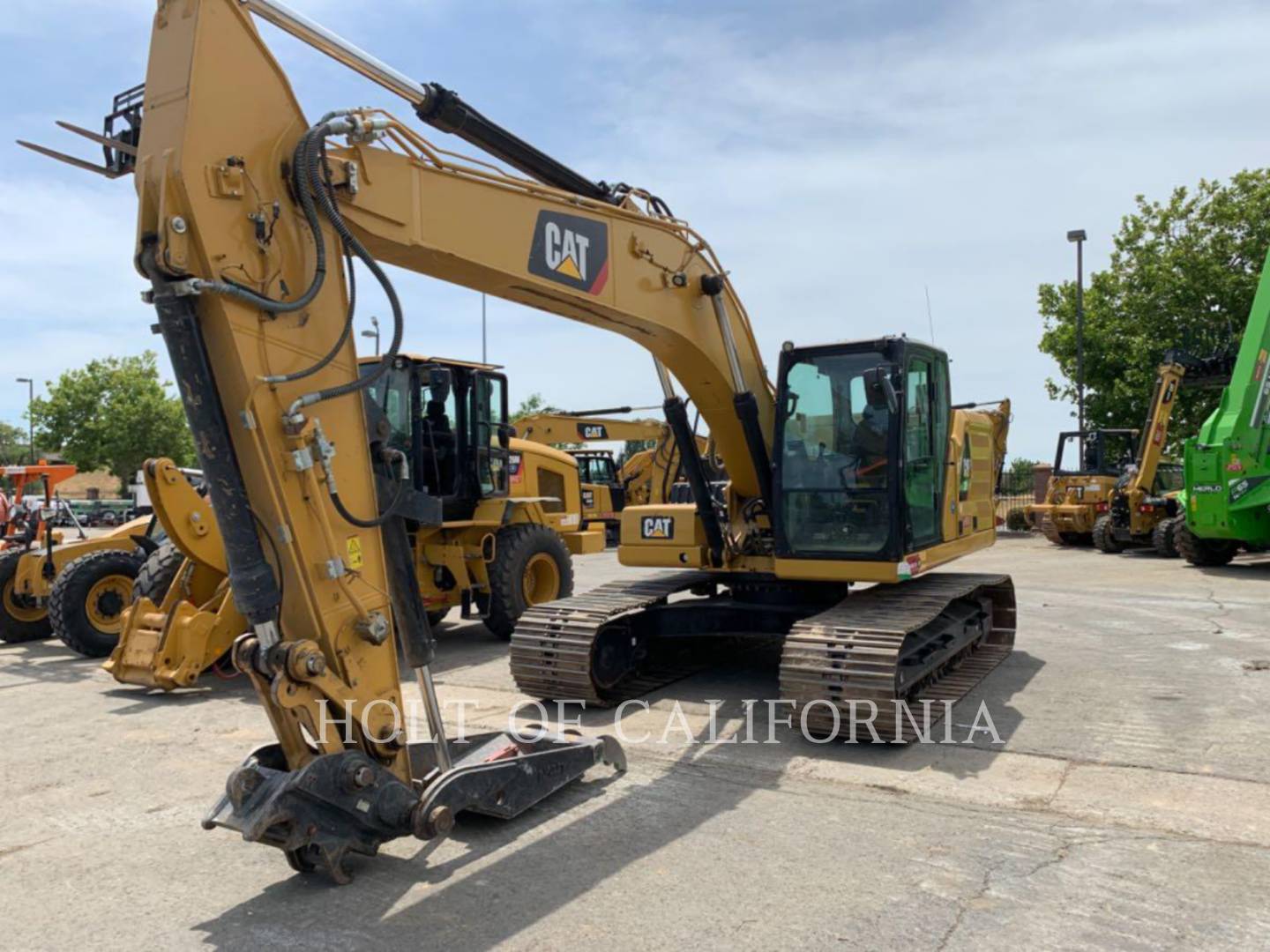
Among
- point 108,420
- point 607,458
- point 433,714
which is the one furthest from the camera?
point 108,420

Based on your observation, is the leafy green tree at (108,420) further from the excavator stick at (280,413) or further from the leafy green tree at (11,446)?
the excavator stick at (280,413)

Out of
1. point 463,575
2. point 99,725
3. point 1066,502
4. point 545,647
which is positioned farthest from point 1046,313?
point 99,725

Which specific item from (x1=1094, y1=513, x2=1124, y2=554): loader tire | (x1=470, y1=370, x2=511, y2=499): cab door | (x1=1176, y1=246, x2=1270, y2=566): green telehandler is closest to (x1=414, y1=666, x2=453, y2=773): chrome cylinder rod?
(x1=470, y1=370, x2=511, y2=499): cab door

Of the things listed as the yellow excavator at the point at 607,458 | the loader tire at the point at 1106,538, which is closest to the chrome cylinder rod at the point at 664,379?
the yellow excavator at the point at 607,458

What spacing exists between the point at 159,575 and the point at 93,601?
153cm

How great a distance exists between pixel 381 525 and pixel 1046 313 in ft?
90.0

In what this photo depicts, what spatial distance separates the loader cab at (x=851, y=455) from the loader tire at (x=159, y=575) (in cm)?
507

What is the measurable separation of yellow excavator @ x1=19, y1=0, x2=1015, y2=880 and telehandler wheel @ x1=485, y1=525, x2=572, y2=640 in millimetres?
3203

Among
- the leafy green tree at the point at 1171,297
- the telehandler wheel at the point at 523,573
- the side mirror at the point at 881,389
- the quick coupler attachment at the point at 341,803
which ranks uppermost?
the leafy green tree at the point at 1171,297

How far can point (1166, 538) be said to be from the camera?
1773 cm

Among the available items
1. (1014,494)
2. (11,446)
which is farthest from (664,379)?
(11,446)

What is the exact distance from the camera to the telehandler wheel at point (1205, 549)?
1575 cm

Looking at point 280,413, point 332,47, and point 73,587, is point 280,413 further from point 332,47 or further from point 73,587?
point 73,587

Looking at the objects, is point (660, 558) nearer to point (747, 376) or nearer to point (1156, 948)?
point (747, 376)
